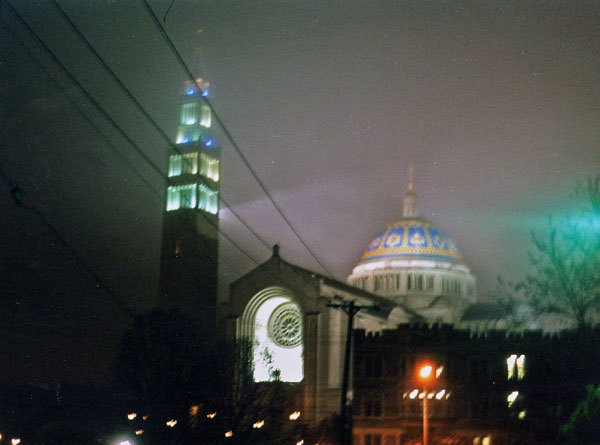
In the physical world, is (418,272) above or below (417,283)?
above

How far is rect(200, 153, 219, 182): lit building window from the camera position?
7625cm

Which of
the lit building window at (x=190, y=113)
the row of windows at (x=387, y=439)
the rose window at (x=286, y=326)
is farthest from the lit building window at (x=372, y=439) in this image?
the lit building window at (x=190, y=113)

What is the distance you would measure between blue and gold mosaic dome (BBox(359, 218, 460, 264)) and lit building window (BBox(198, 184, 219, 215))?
18369 millimetres

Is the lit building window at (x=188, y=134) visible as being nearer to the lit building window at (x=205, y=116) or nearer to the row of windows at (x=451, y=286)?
the lit building window at (x=205, y=116)

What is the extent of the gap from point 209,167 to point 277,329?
21.7 m

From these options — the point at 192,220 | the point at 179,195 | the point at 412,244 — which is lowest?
the point at 192,220

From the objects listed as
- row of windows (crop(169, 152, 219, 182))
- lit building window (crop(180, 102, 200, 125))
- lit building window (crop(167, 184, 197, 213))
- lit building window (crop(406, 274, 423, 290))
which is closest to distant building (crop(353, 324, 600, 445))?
row of windows (crop(169, 152, 219, 182))

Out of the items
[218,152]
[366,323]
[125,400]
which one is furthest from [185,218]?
[125,400]

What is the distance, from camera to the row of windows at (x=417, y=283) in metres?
82.6

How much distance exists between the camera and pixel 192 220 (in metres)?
75.8

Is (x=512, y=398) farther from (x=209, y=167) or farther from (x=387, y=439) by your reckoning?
(x=209, y=167)

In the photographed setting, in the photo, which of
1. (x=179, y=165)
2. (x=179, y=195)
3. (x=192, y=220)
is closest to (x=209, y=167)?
(x=179, y=165)

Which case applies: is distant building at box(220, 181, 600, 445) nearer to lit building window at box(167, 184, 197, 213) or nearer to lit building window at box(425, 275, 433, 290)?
lit building window at box(425, 275, 433, 290)

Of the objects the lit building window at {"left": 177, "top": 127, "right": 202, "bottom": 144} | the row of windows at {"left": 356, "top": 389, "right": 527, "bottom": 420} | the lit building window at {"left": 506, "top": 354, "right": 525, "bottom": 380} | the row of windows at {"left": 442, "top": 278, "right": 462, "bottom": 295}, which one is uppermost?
the lit building window at {"left": 177, "top": 127, "right": 202, "bottom": 144}
